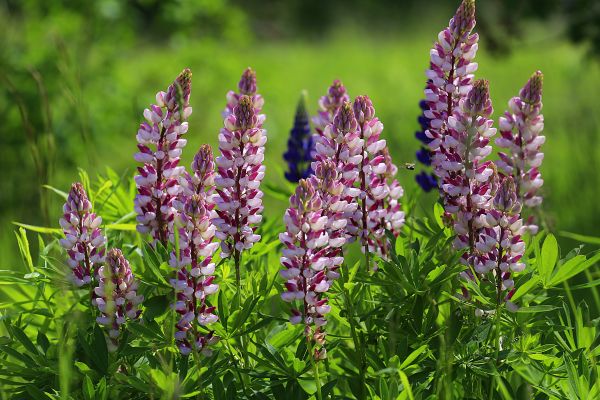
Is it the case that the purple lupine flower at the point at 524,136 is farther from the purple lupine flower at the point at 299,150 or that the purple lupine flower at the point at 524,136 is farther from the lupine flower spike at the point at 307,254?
the purple lupine flower at the point at 299,150

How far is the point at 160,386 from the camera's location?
6.76 feet

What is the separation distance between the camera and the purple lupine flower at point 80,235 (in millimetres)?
2268

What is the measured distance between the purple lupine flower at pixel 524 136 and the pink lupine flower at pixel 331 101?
60 cm

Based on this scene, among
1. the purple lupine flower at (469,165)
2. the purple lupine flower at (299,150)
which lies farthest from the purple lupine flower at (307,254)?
the purple lupine flower at (299,150)

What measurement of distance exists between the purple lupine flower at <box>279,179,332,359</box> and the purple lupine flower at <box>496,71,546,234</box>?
0.63 metres

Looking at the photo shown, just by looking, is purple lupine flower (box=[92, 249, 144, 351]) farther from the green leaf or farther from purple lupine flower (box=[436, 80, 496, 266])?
the green leaf

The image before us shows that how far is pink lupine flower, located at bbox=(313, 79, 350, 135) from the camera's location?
281 cm

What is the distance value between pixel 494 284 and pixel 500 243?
161mm

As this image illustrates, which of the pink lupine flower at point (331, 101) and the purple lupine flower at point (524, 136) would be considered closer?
the purple lupine flower at point (524, 136)

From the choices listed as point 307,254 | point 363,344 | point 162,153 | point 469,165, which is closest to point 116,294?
point 162,153

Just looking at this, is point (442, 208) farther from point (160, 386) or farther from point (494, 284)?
point (160, 386)

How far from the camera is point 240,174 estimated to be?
7.16 feet

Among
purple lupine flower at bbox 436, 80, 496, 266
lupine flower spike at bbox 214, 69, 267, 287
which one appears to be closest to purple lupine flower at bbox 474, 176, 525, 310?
purple lupine flower at bbox 436, 80, 496, 266

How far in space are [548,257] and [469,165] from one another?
0.33 meters
